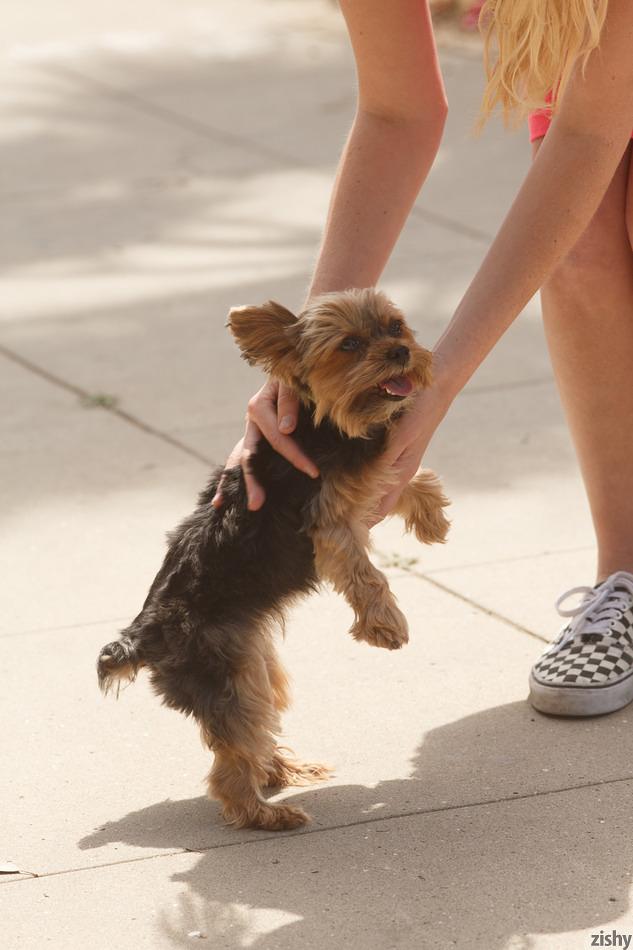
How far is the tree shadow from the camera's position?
317 centimetres

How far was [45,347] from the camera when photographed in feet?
23.8

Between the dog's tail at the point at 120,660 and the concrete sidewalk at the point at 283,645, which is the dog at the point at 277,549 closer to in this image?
the dog's tail at the point at 120,660

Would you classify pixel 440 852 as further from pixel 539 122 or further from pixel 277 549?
pixel 539 122

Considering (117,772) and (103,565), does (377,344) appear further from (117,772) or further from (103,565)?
(103,565)

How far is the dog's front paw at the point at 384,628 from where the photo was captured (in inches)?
Result: 140

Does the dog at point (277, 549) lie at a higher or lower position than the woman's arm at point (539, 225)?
lower

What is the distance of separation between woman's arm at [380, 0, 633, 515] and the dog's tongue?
0.13 m

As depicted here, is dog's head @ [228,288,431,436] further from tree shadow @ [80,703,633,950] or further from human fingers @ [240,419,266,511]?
tree shadow @ [80,703,633,950]

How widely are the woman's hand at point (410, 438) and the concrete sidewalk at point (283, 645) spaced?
704mm

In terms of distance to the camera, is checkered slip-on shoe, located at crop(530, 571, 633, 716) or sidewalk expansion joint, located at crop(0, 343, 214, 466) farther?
sidewalk expansion joint, located at crop(0, 343, 214, 466)

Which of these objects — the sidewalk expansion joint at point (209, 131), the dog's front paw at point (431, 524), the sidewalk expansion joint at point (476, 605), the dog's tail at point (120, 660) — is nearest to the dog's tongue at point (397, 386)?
the dog's front paw at point (431, 524)

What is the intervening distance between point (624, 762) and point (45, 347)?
419 centimetres
